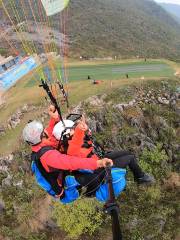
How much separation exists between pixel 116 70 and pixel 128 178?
1627 cm

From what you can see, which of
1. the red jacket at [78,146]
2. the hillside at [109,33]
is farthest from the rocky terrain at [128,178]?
the hillside at [109,33]

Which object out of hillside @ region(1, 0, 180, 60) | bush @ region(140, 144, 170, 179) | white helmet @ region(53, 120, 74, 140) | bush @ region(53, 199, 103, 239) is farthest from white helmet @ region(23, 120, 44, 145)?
hillside @ region(1, 0, 180, 60)

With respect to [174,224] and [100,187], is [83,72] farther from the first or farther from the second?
[100,187]

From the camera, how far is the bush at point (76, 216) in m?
20.8

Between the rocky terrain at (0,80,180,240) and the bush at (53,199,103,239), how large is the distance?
2.1 inches

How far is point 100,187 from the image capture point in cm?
855

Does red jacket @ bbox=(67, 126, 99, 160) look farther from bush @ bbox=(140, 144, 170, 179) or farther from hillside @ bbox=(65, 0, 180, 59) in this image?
hillside @ bbox=(65, 0, 180, 59)

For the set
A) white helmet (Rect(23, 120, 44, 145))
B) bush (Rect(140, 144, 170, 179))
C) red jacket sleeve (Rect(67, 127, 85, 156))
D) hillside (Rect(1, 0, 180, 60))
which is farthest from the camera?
hillside (Rect(1, 0, 180, 60))

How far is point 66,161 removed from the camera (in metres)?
7.50

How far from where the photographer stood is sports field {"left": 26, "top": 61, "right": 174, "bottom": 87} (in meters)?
33.5

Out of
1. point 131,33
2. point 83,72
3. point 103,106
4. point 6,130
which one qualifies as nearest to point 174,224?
point 103,106

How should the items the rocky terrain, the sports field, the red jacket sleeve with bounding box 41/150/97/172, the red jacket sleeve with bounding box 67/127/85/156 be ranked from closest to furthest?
1. the red jacket sleeve with bounding box 41/150/97/172
2. the red jacket sleeve with bounding box 67/127/85/156
3. the rocky terrain
4. the sports field

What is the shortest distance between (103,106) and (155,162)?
497 cm

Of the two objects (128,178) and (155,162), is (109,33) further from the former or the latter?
(128,178)
